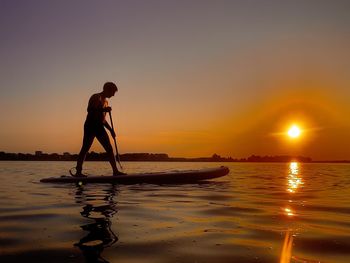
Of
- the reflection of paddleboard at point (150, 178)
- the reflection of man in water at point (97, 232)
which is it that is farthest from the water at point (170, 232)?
the reflection of paddleboard at point (150, 178)

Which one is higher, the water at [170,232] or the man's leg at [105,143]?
the man's leg at [105,143]

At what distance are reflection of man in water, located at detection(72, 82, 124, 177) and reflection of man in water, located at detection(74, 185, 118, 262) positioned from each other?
435 centimetres

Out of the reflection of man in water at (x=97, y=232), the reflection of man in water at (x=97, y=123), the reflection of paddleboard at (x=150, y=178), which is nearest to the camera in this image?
the reflection of man in water at (x=97, y=232)

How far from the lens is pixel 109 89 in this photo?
10.8 m

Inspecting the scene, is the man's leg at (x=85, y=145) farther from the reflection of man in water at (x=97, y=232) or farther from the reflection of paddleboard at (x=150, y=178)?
the reflection of man in water at (x=97, y=232)

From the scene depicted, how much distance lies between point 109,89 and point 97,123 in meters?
1.05

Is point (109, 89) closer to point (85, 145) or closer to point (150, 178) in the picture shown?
point (85, 145)

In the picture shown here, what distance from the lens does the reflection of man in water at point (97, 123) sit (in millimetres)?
10594

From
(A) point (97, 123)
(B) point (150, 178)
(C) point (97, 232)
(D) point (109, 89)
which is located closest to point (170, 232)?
(C) point (97, 232)

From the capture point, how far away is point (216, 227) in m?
4.37

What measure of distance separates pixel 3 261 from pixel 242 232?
244 centimetres

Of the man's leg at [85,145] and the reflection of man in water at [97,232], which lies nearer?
the reflection of man in water at [97,232]

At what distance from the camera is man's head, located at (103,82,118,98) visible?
10719 millimetres

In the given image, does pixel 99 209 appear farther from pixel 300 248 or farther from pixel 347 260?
pixel 347 260
